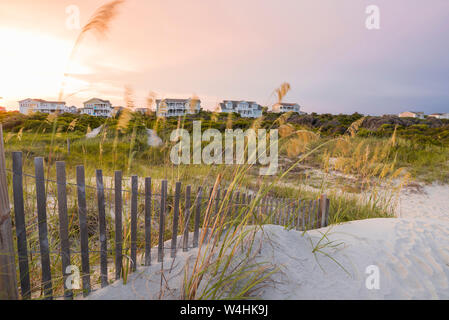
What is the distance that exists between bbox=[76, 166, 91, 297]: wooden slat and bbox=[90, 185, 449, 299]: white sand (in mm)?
150

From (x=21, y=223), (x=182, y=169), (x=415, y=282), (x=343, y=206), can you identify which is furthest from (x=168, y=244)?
(x=343, y=206)

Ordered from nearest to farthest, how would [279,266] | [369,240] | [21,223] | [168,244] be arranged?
[21,223] < [279,266] < [168,244] < [369,240]

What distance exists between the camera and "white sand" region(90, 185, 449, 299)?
2332 mm

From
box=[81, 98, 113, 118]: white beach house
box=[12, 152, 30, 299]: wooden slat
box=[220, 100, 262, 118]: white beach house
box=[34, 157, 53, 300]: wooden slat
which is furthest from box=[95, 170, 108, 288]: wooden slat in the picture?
box=[220, 100, 262, 118]: white beach house

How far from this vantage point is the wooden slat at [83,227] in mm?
2127

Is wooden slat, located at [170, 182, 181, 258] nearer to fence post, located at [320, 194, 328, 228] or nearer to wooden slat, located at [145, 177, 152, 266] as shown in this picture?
wooden slat, located at [145, 177, 152, 266]

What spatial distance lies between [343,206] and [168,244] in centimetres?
389

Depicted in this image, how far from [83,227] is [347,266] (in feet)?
8.37

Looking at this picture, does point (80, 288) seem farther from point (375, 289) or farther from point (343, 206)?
point (343, 206)

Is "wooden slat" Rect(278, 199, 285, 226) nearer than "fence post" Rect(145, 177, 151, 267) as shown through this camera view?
No

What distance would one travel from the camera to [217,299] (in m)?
2.05

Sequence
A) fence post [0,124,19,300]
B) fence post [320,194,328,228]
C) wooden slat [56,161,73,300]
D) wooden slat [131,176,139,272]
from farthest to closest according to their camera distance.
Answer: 1. fence post [320,194,328,228]
2. wooden slat [131,176,139,272]
3. wooden slat [56,161,73,300]
4. fence post [0,124,19,300]

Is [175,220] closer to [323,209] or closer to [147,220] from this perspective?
[147,220]

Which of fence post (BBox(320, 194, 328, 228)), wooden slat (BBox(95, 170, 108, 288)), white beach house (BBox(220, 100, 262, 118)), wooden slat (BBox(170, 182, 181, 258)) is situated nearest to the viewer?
wooden slat (BBox(95, 170, 108, 288))
